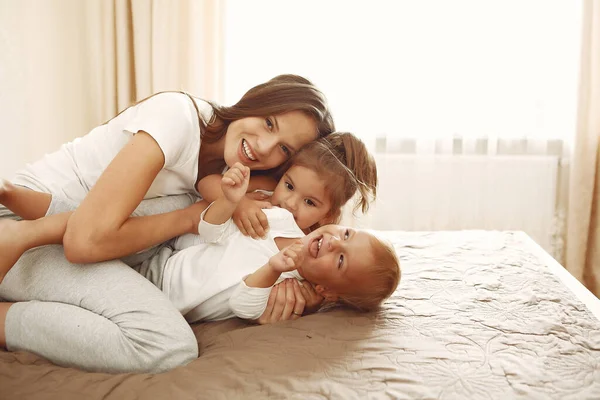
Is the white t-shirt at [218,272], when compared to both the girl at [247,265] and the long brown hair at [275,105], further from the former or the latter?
the long brown hair at [275,105]

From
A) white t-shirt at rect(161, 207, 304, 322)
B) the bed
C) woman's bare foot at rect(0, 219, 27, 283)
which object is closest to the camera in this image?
the bed

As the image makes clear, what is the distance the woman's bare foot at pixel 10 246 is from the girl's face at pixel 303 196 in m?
0.69

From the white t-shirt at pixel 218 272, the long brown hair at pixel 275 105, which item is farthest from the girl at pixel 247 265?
the long brown hair at pixel 275 105

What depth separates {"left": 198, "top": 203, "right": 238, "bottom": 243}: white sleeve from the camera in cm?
145

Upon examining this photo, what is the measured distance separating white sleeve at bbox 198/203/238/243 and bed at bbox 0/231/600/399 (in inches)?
8.4

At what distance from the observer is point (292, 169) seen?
1685 mm

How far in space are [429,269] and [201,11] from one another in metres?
2.09

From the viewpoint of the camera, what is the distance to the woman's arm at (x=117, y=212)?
1263 millimetres

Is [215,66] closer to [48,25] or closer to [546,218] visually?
[48,25]

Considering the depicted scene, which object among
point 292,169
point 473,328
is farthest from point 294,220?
point 473,328

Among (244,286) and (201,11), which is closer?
(244,286)

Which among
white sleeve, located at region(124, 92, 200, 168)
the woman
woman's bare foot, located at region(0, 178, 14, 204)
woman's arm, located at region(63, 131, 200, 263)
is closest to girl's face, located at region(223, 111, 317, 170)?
the woman

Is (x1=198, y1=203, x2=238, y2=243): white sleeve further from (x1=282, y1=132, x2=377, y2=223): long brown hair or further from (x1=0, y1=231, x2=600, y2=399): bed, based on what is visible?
(x1=282, y1=132, x2=377, y2=223): long brown hair

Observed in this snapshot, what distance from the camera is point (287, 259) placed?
1322 millimetres
